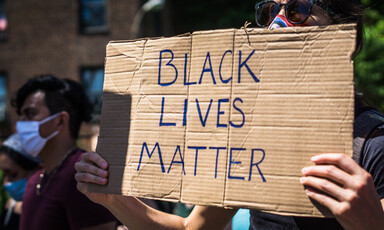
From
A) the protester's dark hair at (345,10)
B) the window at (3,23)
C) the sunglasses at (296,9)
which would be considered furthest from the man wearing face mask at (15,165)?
the window at (3,23)

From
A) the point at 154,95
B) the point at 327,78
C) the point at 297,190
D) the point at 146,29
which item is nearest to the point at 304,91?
the point at 327,78

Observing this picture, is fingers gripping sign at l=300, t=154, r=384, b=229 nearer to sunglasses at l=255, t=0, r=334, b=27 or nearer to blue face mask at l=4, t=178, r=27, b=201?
sunglasses at l=255, t=0, r=334, b=27

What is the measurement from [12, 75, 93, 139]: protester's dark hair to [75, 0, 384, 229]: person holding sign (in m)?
1.69

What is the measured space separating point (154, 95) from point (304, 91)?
0.55 metres

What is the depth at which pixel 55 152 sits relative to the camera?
10.6ft

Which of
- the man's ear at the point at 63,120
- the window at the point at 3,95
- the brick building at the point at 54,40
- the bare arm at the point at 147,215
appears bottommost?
the bare arm at the point at 147,215

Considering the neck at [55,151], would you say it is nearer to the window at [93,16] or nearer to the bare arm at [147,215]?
the bare arm at [147,215]

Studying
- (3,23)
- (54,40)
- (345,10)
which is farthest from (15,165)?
(3,23)

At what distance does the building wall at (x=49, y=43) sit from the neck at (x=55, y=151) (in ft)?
45.8

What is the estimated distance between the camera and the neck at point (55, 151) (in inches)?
125

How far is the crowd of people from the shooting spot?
1.22 m

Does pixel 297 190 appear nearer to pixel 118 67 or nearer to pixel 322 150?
Result: pixel 322 150

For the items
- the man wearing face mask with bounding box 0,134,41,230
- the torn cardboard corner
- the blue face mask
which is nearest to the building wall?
the man wearing face mask with bounding box 0,134,41,230

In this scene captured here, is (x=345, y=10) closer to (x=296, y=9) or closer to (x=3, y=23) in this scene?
(x=296, y=9)
